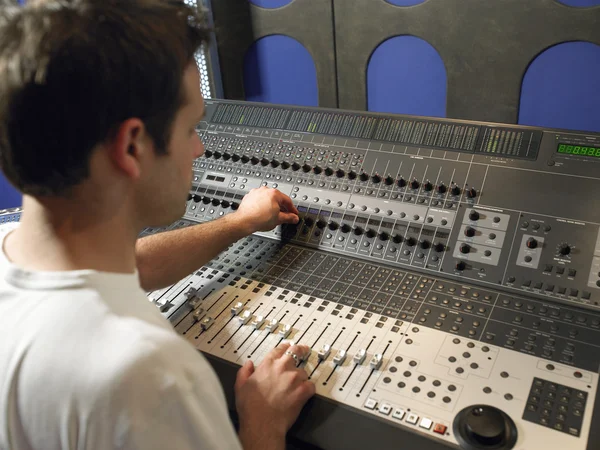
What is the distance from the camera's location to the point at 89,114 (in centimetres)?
85

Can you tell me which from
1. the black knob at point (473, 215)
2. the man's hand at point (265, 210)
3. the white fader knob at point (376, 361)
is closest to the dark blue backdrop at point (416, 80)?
the black knob at point (473, 215)

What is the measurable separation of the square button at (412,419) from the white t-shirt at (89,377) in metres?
0.47

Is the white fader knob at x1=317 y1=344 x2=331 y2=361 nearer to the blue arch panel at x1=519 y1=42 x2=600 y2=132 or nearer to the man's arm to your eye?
the man's arm

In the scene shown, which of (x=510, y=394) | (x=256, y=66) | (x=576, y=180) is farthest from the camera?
(x=256, y=66)

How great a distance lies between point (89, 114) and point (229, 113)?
1421 millimetres

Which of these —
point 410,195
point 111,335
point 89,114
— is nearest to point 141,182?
point 89,114

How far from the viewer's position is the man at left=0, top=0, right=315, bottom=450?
0.79 meters

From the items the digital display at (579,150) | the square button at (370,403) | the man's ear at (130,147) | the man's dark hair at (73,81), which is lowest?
the square button at (370,403)

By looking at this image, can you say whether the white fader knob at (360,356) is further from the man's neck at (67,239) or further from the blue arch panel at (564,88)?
the blue arch panel at (564,88)

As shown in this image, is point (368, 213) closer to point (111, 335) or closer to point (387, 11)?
point (111, 335)

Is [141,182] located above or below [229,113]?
above

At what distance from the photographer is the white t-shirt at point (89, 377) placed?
2.56 ft

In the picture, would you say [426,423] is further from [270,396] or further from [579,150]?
[579,150]

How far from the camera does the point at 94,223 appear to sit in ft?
3.06
